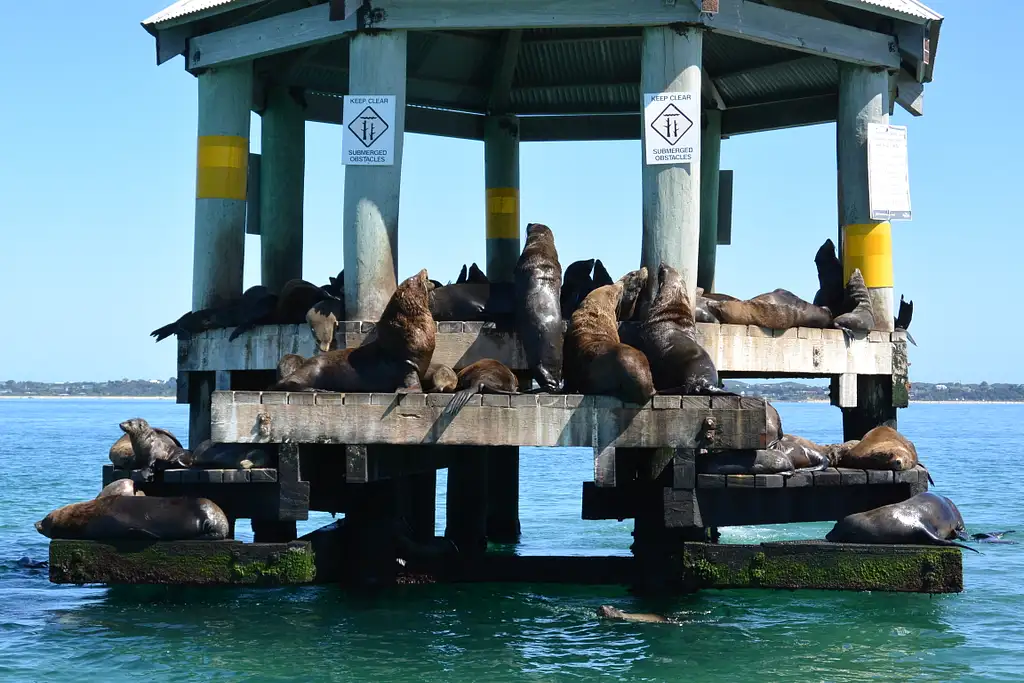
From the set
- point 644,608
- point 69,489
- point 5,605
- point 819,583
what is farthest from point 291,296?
point 69,489

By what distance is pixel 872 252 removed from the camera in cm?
1609

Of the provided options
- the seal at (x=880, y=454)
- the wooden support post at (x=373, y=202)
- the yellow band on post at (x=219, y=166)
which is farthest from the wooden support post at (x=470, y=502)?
the seal at (x=880, y=454)

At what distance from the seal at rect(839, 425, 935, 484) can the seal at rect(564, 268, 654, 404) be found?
8.97 ft

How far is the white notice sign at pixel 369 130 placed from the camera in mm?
14320

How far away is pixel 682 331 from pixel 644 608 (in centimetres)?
273

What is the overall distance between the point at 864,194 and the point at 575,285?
3.57 meters

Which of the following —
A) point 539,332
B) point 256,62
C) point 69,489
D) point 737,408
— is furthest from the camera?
point 69,489

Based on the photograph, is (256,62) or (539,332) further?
(256,62)

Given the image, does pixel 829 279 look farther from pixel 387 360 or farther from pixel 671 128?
pixel 387 360

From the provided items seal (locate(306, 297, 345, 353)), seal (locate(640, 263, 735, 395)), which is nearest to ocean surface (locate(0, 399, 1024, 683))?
seal (locate(640, 263, 735, 395))

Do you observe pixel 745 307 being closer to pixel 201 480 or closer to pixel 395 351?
pixel 395 351

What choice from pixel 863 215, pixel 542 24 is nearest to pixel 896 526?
pixel 863 215

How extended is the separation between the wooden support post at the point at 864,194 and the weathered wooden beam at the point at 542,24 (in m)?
0.29

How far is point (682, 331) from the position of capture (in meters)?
13.4
